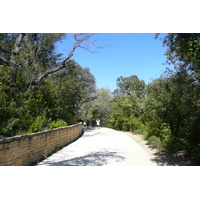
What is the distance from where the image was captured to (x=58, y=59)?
1577 centimetres

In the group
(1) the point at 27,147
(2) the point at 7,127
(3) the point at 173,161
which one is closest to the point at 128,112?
(3) the point at 173,161

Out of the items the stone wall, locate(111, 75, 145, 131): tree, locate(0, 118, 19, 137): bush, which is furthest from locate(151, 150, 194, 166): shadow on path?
locate(111, 75, 145, 131): tree

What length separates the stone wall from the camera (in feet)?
13.8

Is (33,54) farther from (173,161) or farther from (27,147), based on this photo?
(173,161)

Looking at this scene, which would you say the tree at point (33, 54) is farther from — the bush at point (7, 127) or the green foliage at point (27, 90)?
the bush at point (7, 127)

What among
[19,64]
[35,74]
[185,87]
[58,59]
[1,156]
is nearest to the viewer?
[1,156]

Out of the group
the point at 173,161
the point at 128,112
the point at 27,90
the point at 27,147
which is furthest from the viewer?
the point at 128,112

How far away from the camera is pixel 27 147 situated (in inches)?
205

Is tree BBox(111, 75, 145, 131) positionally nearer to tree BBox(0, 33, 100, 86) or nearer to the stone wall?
tree BBox(0, 33, 100, 86)

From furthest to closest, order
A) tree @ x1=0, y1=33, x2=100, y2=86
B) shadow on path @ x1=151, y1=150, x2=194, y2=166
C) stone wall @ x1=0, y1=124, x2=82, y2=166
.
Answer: tree @ x1=0, y1=33, x2=100, y2=86 → shadow on path @ x1=151, y1=150, x2=194, y2=166 → stone wall @ x1=0, y1=124, x2=82, y2=166

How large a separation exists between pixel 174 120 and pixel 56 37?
11.0 m
